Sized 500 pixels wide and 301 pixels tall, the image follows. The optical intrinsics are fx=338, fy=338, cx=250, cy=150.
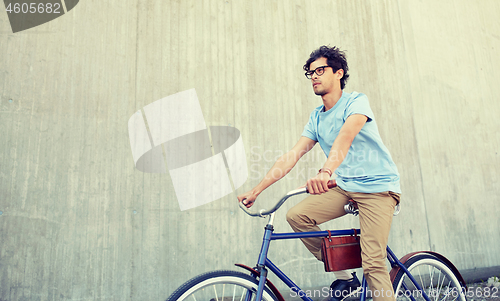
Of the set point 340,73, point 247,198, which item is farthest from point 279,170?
point 340,73

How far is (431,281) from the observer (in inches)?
71.2

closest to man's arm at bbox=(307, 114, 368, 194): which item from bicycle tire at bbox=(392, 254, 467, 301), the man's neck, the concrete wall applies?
the man's neck

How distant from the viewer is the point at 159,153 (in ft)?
8.50

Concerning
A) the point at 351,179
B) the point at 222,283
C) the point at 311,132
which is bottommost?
the point at 222,283

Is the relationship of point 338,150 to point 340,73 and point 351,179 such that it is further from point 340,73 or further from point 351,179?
point 340,73

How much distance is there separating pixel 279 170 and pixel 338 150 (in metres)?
0.36

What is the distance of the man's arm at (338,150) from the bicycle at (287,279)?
0.05 m

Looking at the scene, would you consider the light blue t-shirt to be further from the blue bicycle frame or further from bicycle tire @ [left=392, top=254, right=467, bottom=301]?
bicycle tire @ [left=392, top=254, right=467, bottom=301]

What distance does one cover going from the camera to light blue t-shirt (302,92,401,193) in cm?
159

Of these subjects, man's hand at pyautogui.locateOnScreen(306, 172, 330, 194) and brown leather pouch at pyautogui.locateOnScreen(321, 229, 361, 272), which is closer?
Answer: man's hand at pyautogui.locateOnScreen(306, 172, 330, 194)

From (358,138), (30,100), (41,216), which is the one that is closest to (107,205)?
(41,216)

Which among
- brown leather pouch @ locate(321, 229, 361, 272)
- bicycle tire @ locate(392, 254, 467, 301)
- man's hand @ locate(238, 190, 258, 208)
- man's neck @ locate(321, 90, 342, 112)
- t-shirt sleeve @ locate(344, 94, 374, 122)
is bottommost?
bicycle tire @ locate(392, 254, 467, 301)

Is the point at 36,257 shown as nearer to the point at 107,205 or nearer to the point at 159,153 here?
the point at 107,205

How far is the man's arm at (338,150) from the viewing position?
4.20 feet
